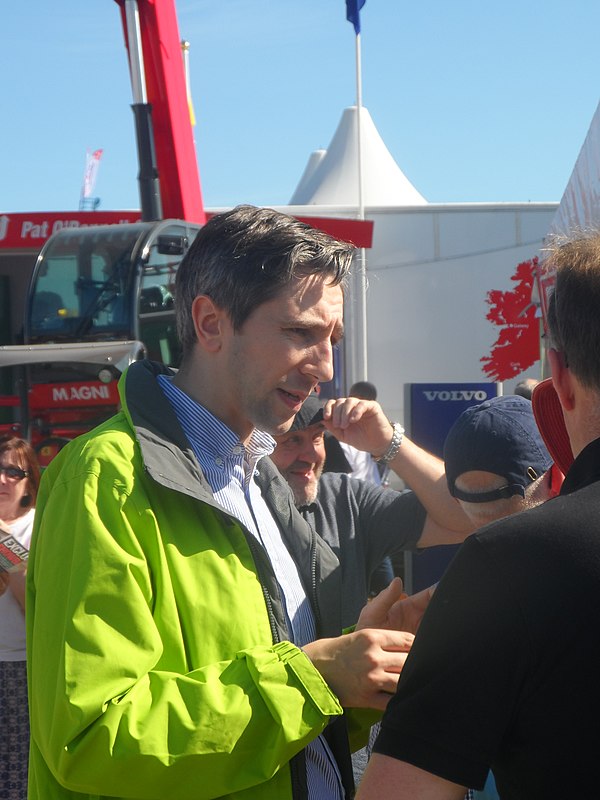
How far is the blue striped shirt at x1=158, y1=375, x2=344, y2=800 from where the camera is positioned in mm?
1692

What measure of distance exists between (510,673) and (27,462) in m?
3.36

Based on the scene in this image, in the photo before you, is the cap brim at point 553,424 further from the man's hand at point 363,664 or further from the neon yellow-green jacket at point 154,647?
the neon yellow-green jacket at point 154,647

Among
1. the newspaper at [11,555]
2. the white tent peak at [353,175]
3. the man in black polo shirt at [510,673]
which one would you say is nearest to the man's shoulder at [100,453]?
the man in black polo shirt at [510,673]

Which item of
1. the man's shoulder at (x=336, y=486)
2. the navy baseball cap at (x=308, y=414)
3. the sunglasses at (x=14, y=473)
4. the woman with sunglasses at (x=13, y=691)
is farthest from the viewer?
the sunglasses at (x=14, y=473)

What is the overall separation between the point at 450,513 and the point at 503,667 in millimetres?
1443

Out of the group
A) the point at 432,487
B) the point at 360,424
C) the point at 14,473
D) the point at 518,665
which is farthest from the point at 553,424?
the point at 14,473

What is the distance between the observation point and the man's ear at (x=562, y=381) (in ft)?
4.11

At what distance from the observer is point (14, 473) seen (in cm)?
402

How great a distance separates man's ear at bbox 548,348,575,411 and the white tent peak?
656 inches

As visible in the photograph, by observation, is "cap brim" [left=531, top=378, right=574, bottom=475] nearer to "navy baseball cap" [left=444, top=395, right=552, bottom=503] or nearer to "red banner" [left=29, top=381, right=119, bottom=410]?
"navy baseball cap" [left=444, top=395, right=552, bottom=503]

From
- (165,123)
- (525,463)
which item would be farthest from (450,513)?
(165,123)

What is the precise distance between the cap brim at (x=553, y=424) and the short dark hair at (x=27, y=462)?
2.89m

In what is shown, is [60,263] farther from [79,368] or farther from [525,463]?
[525,463]

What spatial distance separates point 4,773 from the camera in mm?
3570
